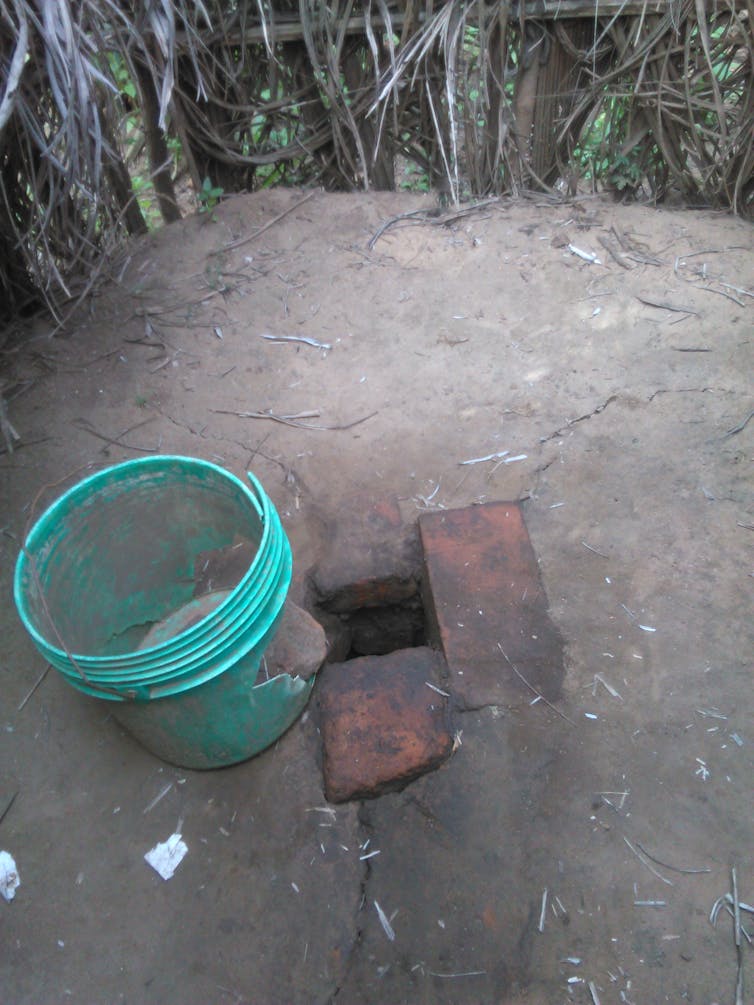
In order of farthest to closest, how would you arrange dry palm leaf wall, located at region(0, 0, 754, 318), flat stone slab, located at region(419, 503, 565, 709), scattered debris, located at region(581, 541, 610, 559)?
dry palm leaf wall, located at region(0, 0, 754, 318) < scattered debris, located at region(581, 541, 610, 559) < flat stone slab, located at region(419, 503, 565, 709)

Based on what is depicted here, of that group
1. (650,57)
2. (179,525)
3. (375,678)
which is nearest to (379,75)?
(650,57)

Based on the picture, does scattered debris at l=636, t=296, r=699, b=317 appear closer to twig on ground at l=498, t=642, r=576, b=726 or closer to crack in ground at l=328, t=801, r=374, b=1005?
twig on ground at l=498, t=642, r=576, b=726

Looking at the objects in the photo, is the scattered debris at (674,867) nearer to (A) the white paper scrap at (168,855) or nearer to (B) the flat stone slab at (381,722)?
(B) the flat stone slab at (381,722)

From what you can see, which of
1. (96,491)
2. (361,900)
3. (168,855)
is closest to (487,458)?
(96,491)

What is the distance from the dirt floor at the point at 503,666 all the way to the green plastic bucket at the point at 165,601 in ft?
0.73

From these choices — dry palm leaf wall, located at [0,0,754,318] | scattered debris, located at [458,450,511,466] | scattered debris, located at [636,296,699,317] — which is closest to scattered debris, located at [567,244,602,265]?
scattered debris, located at [636,296,699,317]

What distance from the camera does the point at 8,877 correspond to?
1624mm

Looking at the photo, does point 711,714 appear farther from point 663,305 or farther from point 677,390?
point 663,305

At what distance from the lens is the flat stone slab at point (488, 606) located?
71.3 inches

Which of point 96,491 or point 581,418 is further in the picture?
point 581,418

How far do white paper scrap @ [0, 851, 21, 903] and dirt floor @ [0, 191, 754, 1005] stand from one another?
0.06ft

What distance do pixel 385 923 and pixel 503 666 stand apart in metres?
0.67

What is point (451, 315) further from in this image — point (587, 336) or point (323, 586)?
point (323, 586)

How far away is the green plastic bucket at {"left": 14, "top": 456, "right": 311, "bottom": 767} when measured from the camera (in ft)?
4.61
